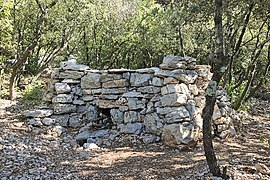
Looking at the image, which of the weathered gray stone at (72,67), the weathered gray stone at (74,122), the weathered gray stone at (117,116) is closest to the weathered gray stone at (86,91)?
the weathered gray stone at (72,67)

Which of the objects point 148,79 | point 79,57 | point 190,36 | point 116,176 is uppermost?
point 190,36

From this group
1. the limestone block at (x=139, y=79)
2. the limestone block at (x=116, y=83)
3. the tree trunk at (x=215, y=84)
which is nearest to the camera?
the tree trunk at (x=215, y=84)

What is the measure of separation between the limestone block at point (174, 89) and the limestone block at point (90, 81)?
199 centimetres

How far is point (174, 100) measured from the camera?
8.16m

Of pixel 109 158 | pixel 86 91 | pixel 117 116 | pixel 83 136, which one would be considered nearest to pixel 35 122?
pixel 83 136

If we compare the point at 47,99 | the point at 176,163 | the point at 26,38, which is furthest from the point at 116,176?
the point at 26,38

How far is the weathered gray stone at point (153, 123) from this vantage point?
8.22 meters

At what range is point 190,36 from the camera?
48.9 ft

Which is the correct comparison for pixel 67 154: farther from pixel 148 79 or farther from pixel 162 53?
pixel 162 53

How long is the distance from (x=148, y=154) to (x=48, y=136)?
2740mm

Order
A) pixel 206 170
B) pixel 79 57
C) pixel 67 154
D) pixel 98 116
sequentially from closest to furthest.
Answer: pixel 206 170, pixel 67 154, pixel 98 116, pixel 79 57

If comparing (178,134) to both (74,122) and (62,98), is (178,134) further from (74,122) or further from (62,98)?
(62,98)

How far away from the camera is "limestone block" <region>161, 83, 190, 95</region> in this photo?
8.30 meters

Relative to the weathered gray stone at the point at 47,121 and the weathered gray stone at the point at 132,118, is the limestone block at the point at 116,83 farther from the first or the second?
the weathered gray stone at the point at 47,121
